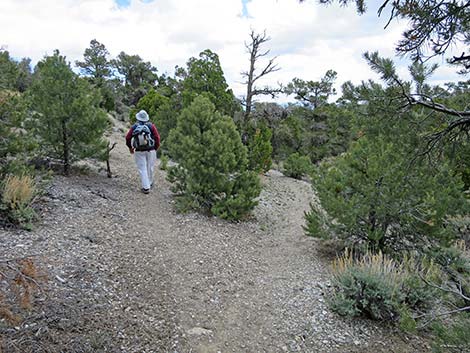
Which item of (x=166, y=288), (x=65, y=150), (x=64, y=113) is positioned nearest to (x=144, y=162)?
(x=65, y=150)

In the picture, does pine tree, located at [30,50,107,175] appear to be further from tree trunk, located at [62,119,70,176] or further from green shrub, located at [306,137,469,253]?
green shrub, located at [306,137,469,253]

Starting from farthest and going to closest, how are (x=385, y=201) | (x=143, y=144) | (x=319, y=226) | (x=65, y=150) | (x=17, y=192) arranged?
(x=143, y=144) < (x=65, y=150) < (x=319, y=226) < (x=385, y=201) < (x=17, y=192)

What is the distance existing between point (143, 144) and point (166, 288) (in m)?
4.25

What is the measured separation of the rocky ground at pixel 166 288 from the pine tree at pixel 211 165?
0.63m

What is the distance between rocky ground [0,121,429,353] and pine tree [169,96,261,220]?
63cm

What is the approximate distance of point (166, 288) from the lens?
4.46m

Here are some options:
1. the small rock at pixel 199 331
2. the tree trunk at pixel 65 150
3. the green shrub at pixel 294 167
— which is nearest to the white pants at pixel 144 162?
the tree trunk at pixel 65 150

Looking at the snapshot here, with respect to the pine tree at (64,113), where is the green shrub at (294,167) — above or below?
below

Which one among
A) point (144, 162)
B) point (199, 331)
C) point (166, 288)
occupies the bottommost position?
point (199, 331)

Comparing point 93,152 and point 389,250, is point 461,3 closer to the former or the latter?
point 389,250

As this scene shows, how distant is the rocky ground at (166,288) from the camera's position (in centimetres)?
335

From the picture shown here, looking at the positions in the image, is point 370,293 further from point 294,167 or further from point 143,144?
point 294,167

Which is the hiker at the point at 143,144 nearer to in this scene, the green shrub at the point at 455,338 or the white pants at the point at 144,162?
the white pants at the point at 144,162

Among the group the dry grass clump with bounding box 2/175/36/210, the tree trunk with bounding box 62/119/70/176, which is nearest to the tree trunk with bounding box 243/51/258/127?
the tree trunk with bounding box 62/119/70/176
